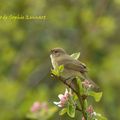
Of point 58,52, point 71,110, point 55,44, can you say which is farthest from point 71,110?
point 55,44

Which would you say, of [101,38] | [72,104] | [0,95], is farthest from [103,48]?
[72,104]

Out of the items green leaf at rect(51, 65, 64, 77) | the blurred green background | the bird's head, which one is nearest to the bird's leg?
green leaf at rect(51, 65, 64, 77)

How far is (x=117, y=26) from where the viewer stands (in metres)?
9.78

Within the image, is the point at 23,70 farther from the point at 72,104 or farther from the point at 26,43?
the point at 72,104

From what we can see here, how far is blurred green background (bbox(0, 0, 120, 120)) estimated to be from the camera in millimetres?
8906

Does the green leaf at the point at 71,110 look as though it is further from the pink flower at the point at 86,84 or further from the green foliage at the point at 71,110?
the pink flower at the point at 86,84

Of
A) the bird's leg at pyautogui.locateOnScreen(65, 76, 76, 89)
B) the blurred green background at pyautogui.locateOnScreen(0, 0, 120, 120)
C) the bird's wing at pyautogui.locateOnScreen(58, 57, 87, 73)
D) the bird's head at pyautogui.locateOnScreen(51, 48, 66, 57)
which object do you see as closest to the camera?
the bird's leg at pyautogui.locateOnScreen(65, 76, 76, 89)

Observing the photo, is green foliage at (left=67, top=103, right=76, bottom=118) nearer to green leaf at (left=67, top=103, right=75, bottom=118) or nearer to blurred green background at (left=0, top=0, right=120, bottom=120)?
green leaf at (left=67, top=103, right=75, bottom=118)

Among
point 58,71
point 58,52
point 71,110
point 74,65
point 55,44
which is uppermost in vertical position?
point 55,44

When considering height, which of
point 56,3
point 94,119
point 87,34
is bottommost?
point 94,119

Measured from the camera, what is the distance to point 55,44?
31.4ft

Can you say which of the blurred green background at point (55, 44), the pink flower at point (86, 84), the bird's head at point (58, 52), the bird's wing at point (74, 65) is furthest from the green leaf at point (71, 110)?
the blurred green background at point (55, 44)

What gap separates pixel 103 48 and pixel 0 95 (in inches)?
75.7

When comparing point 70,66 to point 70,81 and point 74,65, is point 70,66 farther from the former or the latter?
point 70,81
